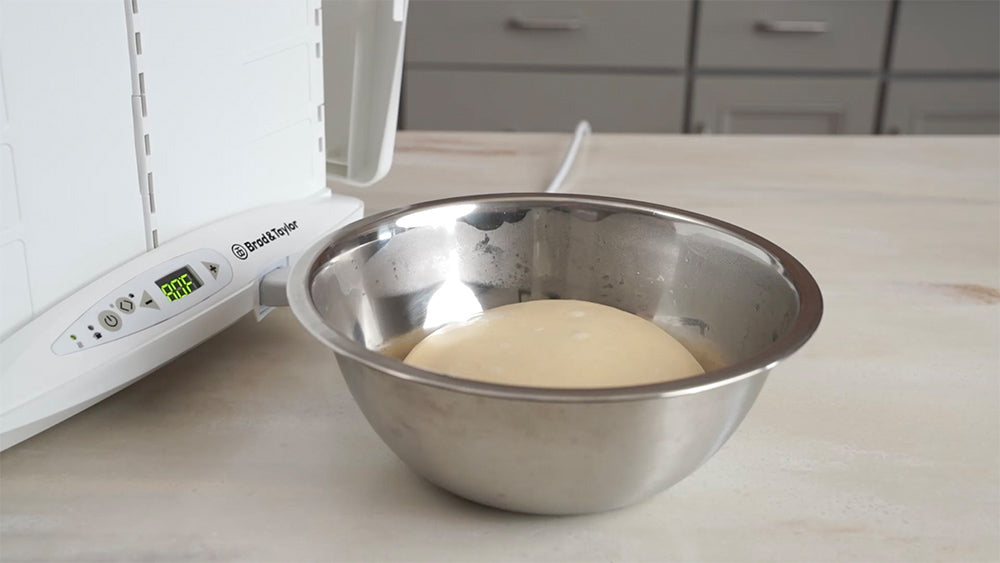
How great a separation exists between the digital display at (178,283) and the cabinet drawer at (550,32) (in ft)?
4.32

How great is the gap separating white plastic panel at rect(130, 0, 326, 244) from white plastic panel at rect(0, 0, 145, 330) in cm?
2

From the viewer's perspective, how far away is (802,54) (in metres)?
1.84

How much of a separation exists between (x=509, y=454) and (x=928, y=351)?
0.34m

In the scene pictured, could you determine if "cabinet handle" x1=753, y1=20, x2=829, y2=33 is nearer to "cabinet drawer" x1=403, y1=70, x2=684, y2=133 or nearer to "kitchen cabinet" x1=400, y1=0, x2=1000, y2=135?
"kitchen cabinet" x1=400, y1=0, x2=1000, y2=135

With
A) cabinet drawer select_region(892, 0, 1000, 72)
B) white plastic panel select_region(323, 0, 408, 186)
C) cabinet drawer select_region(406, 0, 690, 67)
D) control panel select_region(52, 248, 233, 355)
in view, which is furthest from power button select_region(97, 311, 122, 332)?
cabinet drawer select_region(892, 0, 1000, 72)

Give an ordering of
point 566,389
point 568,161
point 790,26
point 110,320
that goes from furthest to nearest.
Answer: point 790,26, point 568,161, point 110,320, point 566,389

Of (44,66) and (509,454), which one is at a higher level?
(44,66)

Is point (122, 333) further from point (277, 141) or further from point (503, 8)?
point (503, 8)

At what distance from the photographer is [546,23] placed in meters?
1.81

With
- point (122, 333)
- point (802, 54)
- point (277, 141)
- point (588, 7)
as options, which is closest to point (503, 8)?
point (588, 7)

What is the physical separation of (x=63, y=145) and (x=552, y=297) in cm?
27

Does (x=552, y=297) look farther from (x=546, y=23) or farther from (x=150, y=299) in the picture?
(x=546, y=23)

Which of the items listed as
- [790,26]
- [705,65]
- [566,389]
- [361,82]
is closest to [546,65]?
[705,65]

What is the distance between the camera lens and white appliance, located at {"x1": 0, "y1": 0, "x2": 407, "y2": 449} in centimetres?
47
